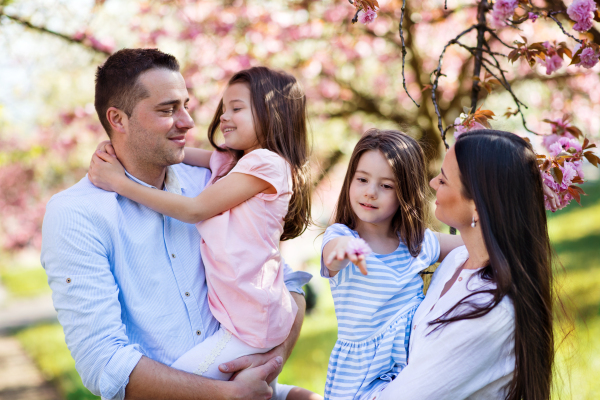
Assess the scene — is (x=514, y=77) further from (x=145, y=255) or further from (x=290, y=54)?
(x=145, y=255)

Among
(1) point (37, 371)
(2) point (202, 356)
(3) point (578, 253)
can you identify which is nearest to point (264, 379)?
(2) point (202, 356)

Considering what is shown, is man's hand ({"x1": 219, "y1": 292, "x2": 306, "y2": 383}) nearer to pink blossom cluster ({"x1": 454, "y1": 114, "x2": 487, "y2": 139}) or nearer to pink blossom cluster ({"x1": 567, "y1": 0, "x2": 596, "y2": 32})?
pink blossom cluster ({"x1": 454, "y1": 114, "x2": 487, "y2": 139})

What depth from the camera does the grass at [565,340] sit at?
432cm

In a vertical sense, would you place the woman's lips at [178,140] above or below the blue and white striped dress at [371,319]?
above

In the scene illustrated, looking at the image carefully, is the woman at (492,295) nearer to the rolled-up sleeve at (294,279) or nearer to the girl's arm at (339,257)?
the girl's arm at (339,257)

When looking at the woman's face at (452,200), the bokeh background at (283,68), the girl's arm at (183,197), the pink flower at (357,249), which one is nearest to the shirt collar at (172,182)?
the girl's arm at (183,197)

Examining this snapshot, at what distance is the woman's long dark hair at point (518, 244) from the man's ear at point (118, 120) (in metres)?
1.41

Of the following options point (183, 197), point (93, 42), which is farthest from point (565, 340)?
point (93, 42)

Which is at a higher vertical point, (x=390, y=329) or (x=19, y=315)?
(x=390, y=329)

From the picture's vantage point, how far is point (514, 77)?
5.46 metres

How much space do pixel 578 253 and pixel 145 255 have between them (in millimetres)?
7174

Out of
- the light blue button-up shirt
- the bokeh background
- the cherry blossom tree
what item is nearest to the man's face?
the light blue button-up shirt

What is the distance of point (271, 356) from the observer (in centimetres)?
225

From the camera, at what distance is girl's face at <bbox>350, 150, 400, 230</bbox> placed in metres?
2.18
